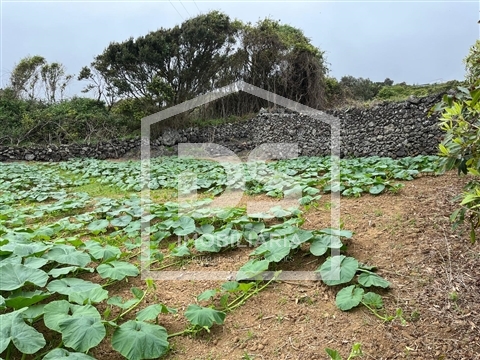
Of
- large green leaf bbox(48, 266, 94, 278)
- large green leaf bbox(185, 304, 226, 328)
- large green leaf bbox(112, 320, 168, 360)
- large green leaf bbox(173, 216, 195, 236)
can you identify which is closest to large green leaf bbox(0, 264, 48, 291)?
large green leaf bbox(48, 266, 94, 278)

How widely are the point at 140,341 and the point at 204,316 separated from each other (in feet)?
1.15

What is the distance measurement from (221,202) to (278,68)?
10.9 metres

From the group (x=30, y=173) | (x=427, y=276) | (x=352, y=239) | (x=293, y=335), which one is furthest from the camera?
(x=30, y=173)

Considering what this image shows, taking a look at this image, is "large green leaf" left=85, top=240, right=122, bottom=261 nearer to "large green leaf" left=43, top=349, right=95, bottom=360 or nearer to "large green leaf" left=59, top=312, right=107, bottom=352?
"large green leaf" left=59, top=312, right=107, bottom=352

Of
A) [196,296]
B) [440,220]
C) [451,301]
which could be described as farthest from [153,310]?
[440,220]

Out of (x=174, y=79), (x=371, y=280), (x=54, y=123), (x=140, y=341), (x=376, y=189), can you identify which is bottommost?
(x=140, y=341)

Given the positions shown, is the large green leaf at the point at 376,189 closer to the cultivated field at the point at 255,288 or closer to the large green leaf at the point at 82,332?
the cultivated field at the point at 255,288

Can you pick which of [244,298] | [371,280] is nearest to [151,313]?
[244,298]

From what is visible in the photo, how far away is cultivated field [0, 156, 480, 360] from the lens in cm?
172

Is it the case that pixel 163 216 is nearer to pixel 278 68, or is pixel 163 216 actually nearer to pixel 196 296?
pixel 196 296

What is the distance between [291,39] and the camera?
48.1 feet

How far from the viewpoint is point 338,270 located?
2.23m

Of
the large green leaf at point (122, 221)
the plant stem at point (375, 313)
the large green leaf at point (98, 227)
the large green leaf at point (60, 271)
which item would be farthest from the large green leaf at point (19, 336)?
the large green leaf at point (122, 221)

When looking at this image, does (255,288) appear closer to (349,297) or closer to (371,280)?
(349,297)
